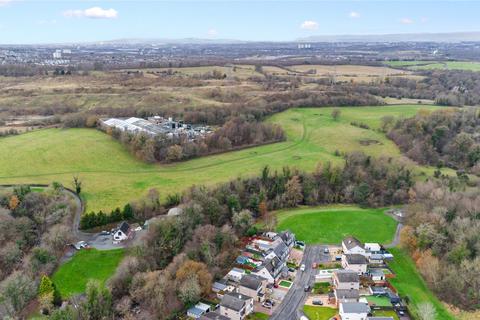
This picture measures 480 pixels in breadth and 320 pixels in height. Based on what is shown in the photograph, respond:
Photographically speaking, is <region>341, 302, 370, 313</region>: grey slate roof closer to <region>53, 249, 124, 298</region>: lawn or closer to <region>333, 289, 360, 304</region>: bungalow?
<region>333, 289, 360, 304</region>: bungalow

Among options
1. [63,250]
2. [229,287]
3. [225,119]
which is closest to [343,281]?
[229,287]

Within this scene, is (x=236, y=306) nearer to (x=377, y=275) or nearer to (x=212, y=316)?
(x=212, y=316)

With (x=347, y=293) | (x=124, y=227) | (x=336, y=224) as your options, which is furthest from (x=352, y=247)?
(x=124, y=227)

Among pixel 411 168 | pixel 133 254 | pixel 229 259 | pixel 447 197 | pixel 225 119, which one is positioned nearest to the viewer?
pixel 133 254

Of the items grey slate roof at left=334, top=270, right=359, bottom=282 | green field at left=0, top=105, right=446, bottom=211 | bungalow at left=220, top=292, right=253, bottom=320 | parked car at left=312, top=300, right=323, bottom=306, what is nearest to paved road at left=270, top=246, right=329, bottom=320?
parked car at left=312, top=300, right=323, bottom=306

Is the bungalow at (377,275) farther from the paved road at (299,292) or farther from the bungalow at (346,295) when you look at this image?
the paved road at (299,292)

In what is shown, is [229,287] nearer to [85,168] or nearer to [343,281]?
[343,281]
